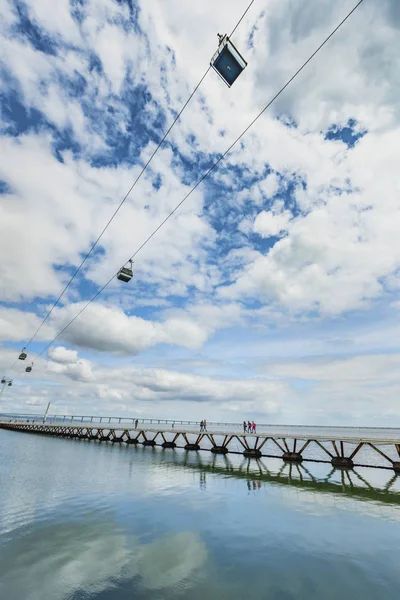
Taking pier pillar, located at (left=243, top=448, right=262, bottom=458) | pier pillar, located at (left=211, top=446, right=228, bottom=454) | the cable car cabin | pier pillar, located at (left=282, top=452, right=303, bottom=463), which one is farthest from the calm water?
pier pillar, located at (left=211, top=446, right=228, bottom=454)

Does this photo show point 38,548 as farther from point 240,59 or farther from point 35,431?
point 35,431

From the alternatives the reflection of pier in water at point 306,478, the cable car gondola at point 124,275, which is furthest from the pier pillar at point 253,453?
the cable car gondola at point 124,275

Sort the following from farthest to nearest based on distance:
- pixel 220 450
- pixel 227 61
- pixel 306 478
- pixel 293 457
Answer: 1. pixel 220 450
2. pixel 293 457
3. pixel 306 478
4. pixel 227 61

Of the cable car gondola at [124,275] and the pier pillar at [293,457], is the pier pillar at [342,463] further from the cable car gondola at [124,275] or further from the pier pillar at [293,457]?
the cable car gondola at [124,275]

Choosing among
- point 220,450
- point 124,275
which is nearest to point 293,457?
point 220,450

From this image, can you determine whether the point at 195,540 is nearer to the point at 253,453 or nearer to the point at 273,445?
the point at 253,453

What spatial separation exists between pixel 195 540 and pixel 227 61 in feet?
49.2

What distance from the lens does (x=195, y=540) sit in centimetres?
1106

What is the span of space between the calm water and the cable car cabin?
41.9 ft

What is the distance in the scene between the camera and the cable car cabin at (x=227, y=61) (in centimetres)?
657

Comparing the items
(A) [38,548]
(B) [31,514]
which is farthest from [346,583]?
(B) [31,514]

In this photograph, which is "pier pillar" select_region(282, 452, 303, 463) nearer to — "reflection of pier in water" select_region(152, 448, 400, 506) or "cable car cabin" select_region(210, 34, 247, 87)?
"reflection of pier in water" select_region(152, 448, 400, 506)

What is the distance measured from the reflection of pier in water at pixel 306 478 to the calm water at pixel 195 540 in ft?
1.02

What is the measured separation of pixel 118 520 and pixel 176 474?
13.3 metres
